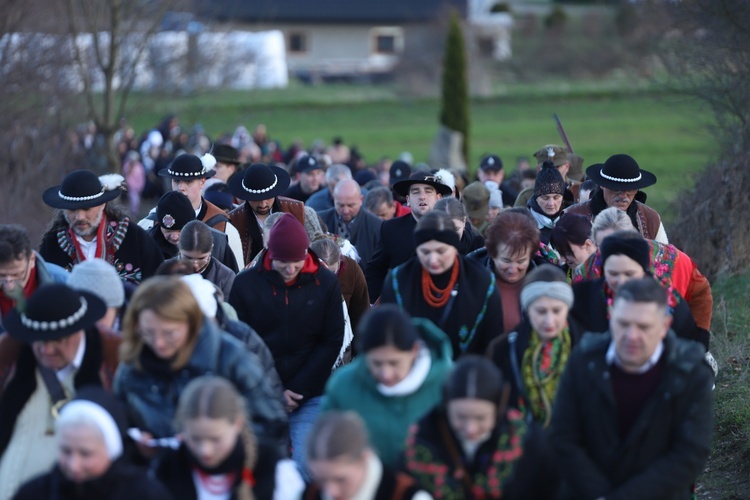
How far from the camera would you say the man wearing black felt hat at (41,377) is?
17.6 ft

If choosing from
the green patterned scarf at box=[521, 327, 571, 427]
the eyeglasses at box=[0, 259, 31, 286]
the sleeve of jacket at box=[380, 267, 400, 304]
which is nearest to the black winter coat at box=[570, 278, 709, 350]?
the green patterned scarf at box=[521, 327, 571, 427]

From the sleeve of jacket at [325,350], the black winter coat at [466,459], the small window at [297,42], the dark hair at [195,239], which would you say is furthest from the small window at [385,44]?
the black winter coat at [466,459]

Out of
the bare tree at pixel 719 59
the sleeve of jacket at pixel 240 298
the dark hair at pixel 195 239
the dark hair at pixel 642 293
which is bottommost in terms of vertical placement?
A: the bare tree at pixel 719 59

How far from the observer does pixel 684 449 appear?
5.15 m

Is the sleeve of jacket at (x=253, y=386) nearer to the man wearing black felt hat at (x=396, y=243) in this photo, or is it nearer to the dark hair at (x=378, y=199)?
the man wearing black felt hat at (x=396, y=243)

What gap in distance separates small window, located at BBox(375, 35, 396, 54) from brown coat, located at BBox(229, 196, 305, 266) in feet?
216

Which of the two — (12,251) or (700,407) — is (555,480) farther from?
(12,251)

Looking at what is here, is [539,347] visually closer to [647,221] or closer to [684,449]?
[684,449]

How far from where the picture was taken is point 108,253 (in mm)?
8133

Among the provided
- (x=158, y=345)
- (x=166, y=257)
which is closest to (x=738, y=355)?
(x=166, y=257)

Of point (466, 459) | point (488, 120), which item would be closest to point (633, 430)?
point (466, 459)

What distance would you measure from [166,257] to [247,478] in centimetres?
448

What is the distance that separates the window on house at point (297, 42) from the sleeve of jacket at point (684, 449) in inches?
2789

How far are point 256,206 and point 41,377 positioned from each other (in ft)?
14.8
